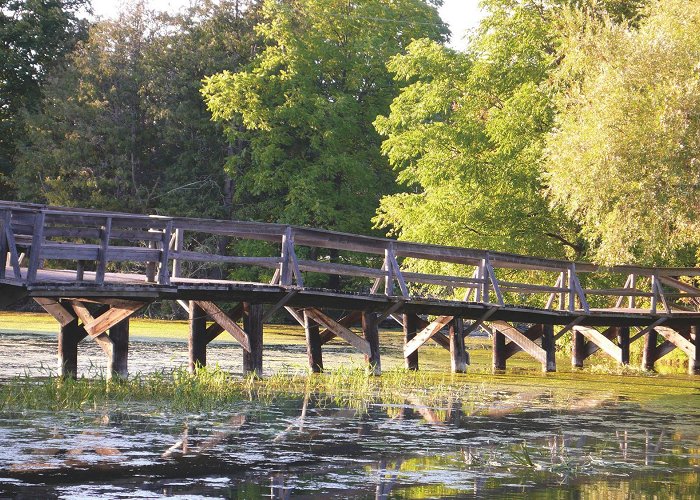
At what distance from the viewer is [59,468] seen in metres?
10.0

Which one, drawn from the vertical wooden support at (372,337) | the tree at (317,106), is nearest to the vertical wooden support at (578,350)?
the vertical wooden support at (372,337)

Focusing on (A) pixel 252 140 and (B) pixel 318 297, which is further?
(A) pixel 252 140

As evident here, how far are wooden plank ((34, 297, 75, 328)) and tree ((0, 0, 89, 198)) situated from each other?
37.5m

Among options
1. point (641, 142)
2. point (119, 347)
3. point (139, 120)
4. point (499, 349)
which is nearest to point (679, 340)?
point (499, 349)

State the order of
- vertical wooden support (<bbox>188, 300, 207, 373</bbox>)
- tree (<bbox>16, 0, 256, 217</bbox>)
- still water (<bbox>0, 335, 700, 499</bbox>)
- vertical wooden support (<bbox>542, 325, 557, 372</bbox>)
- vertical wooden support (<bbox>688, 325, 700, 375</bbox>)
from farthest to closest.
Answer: tree (<bbox>16, 0, 256, 217</bbox>) < vertical wooden support (<bbox>688, 325, 700, 375</bbox>) < vertical wooden support (<bbox>542, 325, 557, 372</bbox>) < vertical wooden support (<bbox>188, 300, 207, 373</bbox>) < still water (<bbox>0, 335, 700, 499</bbox>)

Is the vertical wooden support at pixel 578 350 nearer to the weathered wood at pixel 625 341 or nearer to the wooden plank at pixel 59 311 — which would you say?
the weathered wood at pixel 625 341

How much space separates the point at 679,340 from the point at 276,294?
522 inches

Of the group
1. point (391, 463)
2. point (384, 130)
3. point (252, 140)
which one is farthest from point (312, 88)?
point (391, 463)

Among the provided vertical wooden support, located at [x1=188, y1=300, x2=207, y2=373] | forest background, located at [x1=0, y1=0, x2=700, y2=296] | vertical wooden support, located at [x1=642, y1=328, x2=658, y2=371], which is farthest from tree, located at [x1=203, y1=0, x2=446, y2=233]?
vertical wooden support, located at [x1=188, y1=300, x2=207, y2=373]

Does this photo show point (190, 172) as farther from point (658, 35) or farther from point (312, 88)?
point (658, 35)

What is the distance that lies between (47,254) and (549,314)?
1284 centimetres

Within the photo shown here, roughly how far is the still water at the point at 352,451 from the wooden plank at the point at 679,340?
12.2 m

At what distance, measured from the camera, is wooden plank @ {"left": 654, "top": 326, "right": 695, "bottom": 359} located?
94.8ft

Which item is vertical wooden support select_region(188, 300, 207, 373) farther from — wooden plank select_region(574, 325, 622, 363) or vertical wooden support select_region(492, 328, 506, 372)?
wooden plank select_region(574, 325, 622, 363)
